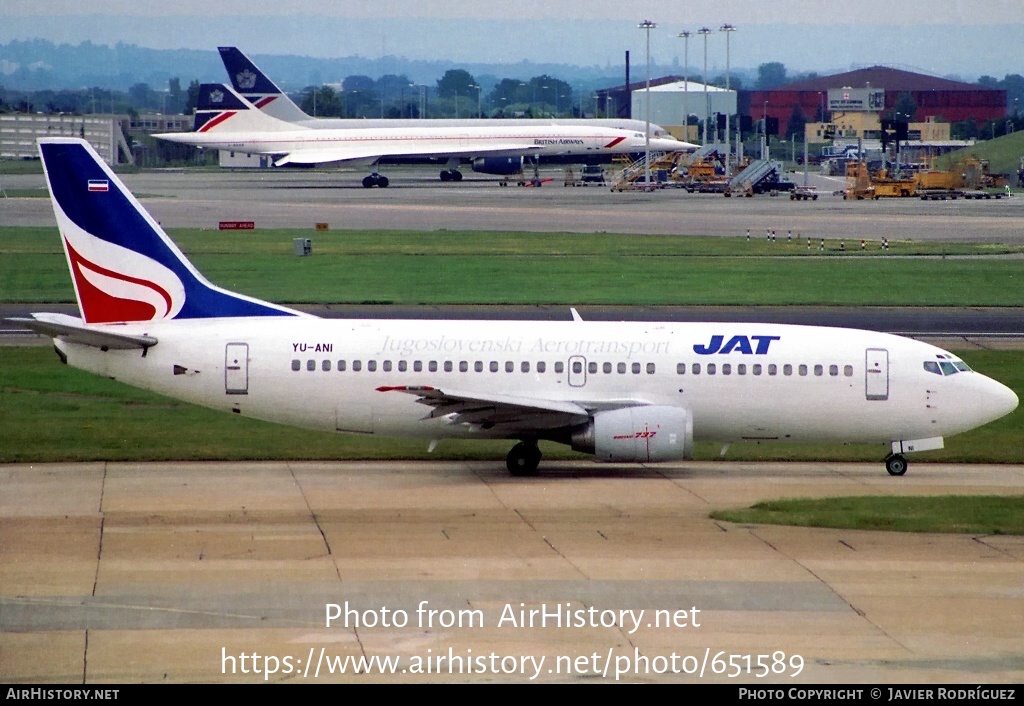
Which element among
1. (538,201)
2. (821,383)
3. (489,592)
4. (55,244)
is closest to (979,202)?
(538,201)

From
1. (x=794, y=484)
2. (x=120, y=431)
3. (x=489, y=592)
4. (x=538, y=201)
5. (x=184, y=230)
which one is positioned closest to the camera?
(x=489, y=592)

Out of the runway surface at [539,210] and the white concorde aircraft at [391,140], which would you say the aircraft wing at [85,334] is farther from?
the white concorde aircraft at [391,140]

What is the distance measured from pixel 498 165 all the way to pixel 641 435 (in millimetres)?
116640

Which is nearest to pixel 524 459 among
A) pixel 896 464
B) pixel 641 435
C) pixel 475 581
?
pixel 641 435

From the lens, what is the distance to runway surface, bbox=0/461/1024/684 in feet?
57.8

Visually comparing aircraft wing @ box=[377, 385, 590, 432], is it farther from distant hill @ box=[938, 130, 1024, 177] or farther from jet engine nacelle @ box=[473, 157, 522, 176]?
distant hill @ box=[938, 130, 1024, 177]

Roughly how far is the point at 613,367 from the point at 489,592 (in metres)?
10.9

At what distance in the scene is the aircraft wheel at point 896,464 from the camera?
3184 cm

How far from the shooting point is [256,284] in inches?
2440

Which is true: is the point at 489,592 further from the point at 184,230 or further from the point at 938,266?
the point at 184,230

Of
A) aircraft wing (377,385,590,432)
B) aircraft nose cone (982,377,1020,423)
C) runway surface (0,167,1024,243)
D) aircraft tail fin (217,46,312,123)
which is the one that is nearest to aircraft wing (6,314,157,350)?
aircraft wing (377,385,590,432)

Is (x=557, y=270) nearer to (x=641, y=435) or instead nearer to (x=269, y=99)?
(x=641, y=435)

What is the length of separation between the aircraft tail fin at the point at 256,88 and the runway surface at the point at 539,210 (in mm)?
7355

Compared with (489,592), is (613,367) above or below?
above
